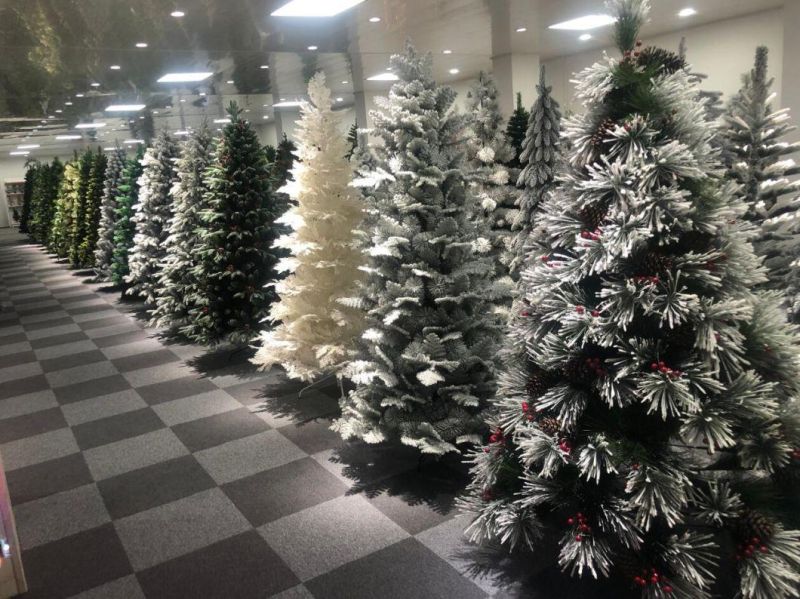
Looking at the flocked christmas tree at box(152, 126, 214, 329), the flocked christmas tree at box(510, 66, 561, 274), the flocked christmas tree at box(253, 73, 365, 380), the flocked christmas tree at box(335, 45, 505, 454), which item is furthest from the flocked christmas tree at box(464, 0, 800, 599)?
the flocked christmas tree at box(152, 126, 214, 329)

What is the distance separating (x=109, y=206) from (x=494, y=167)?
8220mm

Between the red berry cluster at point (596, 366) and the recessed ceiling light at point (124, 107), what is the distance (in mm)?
9410

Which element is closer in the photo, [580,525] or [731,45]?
[580,525]

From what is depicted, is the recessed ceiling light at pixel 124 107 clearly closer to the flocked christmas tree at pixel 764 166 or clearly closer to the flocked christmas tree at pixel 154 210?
the flocked christmas tree at pixel 154 210

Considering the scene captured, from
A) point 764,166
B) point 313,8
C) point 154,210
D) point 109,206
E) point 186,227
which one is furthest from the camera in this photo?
point 109,206

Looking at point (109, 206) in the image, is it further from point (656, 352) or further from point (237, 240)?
point (656, 352)

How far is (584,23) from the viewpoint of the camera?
8.92 m

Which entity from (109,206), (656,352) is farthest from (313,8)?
(109,206)

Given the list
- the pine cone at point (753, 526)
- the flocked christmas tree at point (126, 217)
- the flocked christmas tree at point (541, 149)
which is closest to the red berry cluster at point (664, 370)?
the pine cone at point (753, 526)

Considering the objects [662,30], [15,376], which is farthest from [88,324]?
[662,30]

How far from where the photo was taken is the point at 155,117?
10375mm

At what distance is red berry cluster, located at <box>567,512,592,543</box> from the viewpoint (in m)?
2.47

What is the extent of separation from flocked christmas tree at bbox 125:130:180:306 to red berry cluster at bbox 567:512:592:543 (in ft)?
24.4

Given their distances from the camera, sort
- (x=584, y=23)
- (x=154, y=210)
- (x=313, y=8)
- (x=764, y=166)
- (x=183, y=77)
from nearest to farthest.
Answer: (x=764, y=166) < (x=313, y=8) < (x=183, y=77) < (x=154, y=210) < (x=584, y=23)
